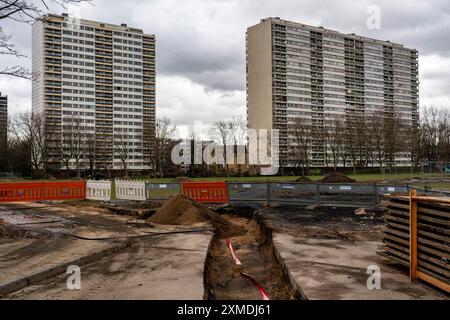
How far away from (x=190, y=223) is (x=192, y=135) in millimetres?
78748

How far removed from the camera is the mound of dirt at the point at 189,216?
14.9m

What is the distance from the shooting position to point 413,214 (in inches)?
270

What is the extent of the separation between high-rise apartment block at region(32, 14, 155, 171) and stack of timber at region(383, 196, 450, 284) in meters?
99.5

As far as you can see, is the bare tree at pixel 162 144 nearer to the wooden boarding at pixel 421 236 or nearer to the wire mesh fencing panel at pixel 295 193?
the wire mesh fencing panel at pixel 295 193

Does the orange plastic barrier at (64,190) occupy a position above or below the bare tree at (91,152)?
below

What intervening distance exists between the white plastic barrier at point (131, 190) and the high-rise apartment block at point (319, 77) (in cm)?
8523

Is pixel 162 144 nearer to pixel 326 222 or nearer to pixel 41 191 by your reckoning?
pixel 41 191

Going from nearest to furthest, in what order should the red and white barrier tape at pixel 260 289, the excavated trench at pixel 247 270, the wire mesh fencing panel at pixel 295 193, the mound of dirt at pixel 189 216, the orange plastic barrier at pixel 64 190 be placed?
the red and white barrier tape at pixel 260 289
the excavated trench at pixel 247 270
the mound of dirt at pixel 189 216
the wire mesh fencing panel at pixel 295 193
the orange plastic barrier at pixel 64 190

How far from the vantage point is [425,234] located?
256 inches

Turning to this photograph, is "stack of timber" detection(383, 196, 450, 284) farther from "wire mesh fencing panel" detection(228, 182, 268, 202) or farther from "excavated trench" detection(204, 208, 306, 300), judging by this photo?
"wire mesh fencing panel" detection(228, 182, 268, 202)

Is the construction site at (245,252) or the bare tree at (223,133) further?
the bare tree at (223,133)

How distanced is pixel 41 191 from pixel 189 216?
13.8 m
